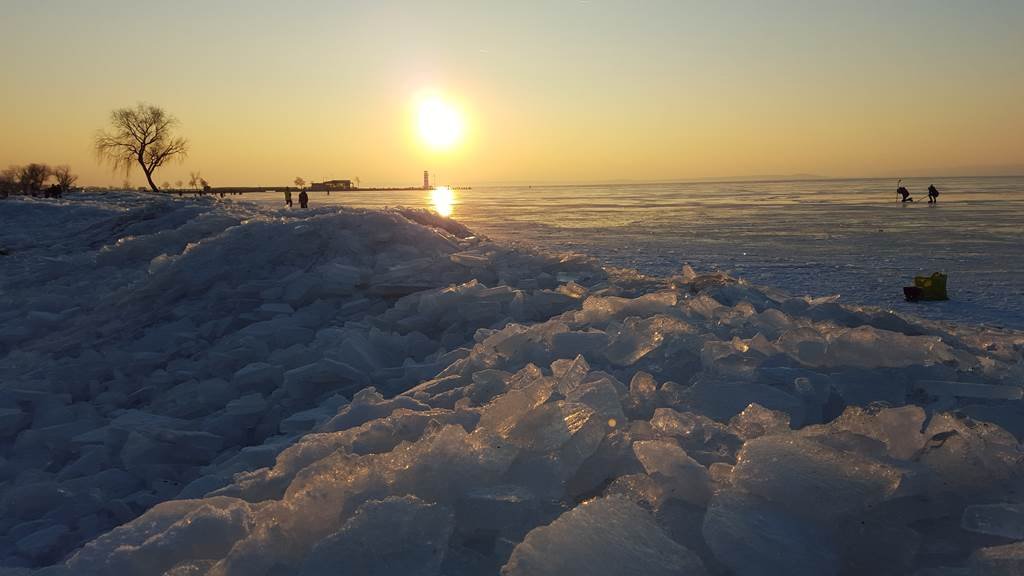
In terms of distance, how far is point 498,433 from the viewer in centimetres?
229

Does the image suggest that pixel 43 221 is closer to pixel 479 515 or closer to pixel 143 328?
pixel 143 328

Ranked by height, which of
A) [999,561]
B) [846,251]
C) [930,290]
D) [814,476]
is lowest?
[930,290]

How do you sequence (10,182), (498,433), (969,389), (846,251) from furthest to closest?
(10,182) < (846,251) < (969,389) < (498,433)

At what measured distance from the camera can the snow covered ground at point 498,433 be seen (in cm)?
174

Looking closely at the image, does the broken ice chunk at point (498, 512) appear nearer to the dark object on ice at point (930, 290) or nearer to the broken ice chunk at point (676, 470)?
the broken ice chunk at point (676, 470)

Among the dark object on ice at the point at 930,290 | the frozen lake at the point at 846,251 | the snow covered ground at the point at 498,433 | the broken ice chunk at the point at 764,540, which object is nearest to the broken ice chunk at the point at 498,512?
the snow covered ground at the point at 498,433

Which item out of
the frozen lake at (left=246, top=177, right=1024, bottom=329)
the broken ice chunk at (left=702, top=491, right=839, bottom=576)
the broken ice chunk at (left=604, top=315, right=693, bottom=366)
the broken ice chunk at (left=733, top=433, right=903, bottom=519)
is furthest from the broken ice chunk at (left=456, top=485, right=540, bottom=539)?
the frozen lake at (left=246, top=177, right=1024, bottom=329)

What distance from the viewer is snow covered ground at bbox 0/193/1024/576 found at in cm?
→ 174

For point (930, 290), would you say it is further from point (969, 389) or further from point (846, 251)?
point (969, 389)

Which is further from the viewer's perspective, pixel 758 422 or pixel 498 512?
pixel 758 422

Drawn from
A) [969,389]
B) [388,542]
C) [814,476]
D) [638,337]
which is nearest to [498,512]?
[388,542]

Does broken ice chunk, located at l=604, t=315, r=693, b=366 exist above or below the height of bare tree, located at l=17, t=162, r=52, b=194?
below

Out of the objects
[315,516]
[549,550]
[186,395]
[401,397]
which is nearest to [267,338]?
[186,395]

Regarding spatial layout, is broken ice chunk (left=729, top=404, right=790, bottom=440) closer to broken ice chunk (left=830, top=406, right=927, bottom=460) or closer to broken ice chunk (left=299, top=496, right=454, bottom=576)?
broken ice chunk (left=830, top=406, right=927, bottom=460)
